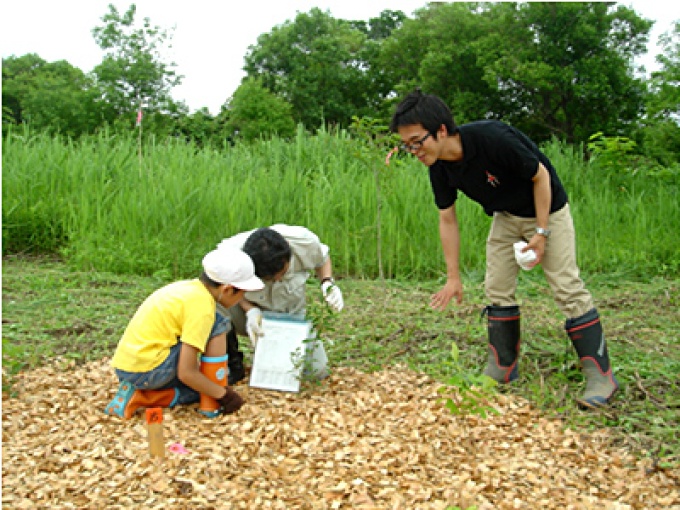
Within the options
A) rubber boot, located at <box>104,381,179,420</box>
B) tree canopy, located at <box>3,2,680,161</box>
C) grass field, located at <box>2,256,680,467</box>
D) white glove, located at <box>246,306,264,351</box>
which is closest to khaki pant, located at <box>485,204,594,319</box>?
grass field, located at <box>2,256,680,467</box>

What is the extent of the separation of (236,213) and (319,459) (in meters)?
3.34

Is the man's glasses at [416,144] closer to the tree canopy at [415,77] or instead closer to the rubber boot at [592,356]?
the rubber boot at [592,356]

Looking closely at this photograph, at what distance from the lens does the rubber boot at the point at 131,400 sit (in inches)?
102

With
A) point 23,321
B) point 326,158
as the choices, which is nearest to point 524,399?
point 23,321

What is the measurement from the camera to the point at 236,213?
540 cm

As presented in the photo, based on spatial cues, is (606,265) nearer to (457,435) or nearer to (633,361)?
(633,361)

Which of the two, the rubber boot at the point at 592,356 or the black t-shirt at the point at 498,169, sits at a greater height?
the black t-shirt at the point at 498,169

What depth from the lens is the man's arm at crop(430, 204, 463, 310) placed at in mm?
2992

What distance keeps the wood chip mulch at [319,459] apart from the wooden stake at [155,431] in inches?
1.1

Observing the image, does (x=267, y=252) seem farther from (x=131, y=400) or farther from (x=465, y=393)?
(x=465, y=393)

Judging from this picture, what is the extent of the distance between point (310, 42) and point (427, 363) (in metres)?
21.9

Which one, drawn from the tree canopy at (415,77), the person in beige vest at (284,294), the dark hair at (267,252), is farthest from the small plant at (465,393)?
the tree canopy at (415,77)

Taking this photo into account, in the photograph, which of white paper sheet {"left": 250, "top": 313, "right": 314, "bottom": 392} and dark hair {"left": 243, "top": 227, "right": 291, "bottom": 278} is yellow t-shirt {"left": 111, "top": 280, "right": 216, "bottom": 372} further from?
white paper sheet {"left": 250, "top": 313, "right": 314, "bottom": 392}

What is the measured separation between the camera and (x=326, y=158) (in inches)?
264
